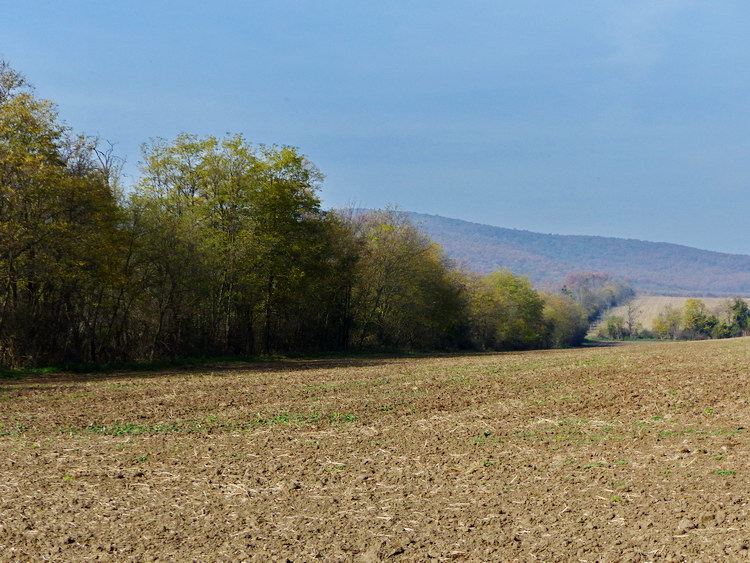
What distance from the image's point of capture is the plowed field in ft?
23.2

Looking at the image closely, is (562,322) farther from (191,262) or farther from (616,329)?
(191,262)

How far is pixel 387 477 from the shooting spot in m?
9.95

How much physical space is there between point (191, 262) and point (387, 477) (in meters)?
27.3

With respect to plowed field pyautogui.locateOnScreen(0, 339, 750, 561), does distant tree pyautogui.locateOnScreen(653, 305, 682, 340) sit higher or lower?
higher

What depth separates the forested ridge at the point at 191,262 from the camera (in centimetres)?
2788

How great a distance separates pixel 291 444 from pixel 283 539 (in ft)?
17.6

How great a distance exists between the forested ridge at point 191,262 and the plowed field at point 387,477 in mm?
11343

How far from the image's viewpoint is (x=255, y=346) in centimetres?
4394

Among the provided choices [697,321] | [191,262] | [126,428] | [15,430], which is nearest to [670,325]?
[697,321]

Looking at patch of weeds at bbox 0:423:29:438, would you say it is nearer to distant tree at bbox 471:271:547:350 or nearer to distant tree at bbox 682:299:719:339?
distant tree at bbox 471:271:547:350

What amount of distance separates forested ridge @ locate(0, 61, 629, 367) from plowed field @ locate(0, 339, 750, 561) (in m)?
11.3

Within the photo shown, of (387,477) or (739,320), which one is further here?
(739,320)

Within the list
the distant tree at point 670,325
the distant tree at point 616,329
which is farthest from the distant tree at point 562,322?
the distant tree at point 616,329

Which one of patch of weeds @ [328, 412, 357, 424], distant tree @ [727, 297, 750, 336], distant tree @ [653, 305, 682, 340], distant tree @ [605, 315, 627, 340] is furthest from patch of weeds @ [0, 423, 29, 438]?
distant tree @ [605, 315, 627, 340]
